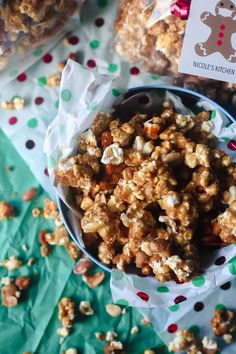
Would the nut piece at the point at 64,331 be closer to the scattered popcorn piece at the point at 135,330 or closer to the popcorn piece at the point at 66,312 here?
the popcorn piece at the point at 66,312

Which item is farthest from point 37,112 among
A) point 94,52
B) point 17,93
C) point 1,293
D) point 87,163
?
point 1,293

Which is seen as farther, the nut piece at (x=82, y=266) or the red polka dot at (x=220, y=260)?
the nut piece at (x=82, y=266)

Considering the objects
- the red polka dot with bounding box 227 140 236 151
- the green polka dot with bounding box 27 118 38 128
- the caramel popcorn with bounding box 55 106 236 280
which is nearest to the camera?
the caramel popcorn with bounding box 55 106 236 280

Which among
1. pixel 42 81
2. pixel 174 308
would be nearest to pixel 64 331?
pixel 174 308

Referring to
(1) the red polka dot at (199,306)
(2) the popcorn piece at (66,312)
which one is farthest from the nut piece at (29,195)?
(1) the red polka dot at (199,306)

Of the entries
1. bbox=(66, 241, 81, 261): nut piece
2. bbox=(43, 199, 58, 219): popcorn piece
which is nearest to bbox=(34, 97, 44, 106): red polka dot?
bbox=(43, 199, 58, 219): popcorn piece

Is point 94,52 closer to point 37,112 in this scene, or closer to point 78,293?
point 37,112

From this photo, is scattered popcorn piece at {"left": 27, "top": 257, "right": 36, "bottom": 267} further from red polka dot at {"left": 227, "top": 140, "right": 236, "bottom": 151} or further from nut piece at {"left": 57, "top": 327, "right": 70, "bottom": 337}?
red polka dot at {"left": 227, "top": 140, "right": 236, "bottom": 151}

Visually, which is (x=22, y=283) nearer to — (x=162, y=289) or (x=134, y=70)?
(x=162, y=289)
